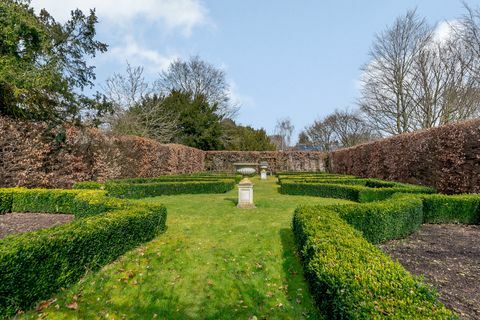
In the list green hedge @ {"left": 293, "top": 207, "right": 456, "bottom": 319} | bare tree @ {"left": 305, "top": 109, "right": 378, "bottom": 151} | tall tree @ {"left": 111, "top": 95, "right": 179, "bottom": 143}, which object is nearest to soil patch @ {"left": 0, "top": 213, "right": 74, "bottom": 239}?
green hedge @ {"left": 293, "top": 207, "right": 456, "bottom": 319}

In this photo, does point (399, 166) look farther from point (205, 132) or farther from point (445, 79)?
point (205, 132)

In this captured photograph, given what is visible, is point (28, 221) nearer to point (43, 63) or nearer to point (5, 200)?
point (5, 200)

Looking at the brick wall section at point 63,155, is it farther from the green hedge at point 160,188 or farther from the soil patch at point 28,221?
the soil patch at point 28,221

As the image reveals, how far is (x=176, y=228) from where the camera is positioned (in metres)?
5.83

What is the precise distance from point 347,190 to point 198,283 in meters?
8.04

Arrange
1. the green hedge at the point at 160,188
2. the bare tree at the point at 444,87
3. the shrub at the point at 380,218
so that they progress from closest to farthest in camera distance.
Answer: the shrub at the point at 380,218 → the green hedge at the point at 160,188 → the bare tree at the point at 444,87

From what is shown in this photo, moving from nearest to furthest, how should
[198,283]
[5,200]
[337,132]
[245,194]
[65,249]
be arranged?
[65,249]
[198,283]
[5,200]
[245,194]
[337,132]

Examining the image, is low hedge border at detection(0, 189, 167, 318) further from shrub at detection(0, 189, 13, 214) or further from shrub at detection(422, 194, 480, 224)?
shrub at detection(422, 194, 480, 224)

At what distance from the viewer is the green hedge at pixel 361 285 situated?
1900 millimetres

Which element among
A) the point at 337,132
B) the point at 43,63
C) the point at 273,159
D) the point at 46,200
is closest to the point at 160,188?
the point at 46,200

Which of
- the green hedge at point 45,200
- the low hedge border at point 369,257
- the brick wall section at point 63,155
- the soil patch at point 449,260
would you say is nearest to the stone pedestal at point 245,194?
the low hedge border at point 369,257

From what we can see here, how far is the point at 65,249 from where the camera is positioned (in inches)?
127

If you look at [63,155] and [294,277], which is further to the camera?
[63,155]

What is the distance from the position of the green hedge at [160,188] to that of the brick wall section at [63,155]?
1.94m
